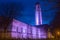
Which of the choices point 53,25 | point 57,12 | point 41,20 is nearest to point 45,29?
point 53,25

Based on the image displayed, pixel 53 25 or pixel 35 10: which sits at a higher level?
pixel 35 10

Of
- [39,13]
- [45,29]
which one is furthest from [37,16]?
[45,29]

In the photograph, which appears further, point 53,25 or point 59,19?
point 59,19

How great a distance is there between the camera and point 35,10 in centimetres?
2361

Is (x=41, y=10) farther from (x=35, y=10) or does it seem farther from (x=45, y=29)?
(x=45, y=29)

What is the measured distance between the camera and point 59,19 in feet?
76.8

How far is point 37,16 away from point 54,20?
3.10 meters

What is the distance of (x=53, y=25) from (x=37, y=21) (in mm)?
2960

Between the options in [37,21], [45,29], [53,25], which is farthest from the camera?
[37,21]

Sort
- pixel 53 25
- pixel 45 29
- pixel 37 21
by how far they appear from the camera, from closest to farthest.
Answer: pixel 45 29 < pixel 53 25 < pixel 37 21

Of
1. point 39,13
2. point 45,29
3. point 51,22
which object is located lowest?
point 45,29

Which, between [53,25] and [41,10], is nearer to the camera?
[53,25]

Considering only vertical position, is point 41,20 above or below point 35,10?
below

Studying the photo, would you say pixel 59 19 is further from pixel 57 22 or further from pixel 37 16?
pixel 37 16
